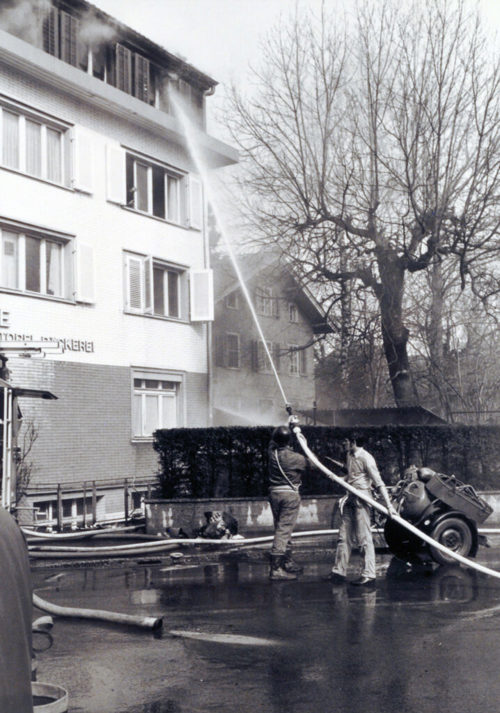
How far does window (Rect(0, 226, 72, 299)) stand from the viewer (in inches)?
720

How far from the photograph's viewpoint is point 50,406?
18594 millimetres

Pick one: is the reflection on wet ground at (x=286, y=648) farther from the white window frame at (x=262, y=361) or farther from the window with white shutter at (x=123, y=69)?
the white window frame at (x=262, y=361)

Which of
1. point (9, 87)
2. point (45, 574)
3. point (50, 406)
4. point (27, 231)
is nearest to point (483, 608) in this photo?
point (45, 574)

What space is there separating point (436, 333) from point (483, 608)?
15350 millimetres

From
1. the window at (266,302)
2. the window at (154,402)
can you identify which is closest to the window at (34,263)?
the window at (154,402)

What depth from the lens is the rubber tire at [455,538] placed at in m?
11.0

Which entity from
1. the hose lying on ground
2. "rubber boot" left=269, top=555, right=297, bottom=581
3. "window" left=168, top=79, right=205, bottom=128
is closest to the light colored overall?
"rubber boot" left=269, top=555, right=297, bottom=581

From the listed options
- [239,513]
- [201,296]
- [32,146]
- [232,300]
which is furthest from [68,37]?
[232,300]

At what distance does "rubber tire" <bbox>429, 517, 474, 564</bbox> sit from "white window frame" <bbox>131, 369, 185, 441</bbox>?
11.1 m

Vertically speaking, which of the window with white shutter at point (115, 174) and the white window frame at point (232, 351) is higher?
the window with white shutter at point (115, 174)

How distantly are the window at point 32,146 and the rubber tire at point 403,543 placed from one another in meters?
11.4

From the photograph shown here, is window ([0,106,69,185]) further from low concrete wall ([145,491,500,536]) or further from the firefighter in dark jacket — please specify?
the firefighter in dark jacket

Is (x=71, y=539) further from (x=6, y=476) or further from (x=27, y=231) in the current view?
(x=27, y=231)

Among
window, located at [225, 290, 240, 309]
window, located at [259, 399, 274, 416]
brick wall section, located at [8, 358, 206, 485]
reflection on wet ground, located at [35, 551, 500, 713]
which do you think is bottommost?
reflection on wet ground, located at [35, 551, 500, 713]
